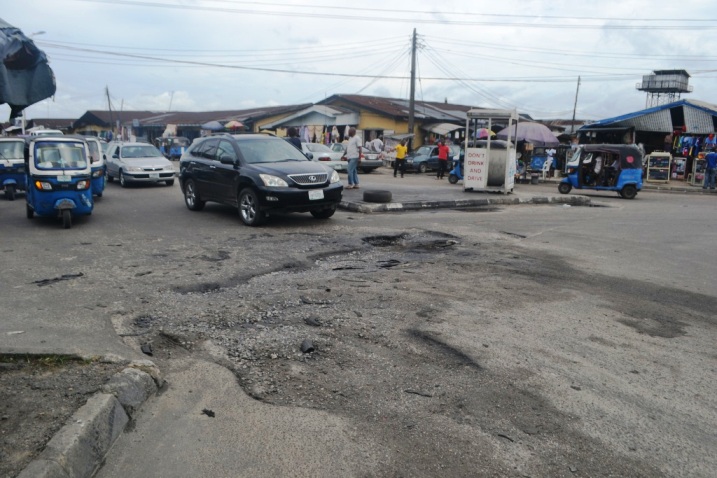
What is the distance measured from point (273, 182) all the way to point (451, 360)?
6.69 meters

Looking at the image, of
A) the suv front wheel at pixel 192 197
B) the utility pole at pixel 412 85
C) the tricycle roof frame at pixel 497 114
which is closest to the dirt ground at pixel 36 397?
the suv front wheel at pixel 192 197

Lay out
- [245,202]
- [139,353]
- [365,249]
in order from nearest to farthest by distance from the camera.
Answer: [139,353] → [365,249] → [245,202]

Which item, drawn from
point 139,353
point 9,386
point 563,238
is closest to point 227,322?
point 139,353

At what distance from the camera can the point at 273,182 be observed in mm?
10398

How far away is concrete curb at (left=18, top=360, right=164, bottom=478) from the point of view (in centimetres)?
291

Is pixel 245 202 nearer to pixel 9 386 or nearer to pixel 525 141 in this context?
pixel 9 386

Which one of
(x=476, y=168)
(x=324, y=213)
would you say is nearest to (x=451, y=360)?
(x=324, y=213)

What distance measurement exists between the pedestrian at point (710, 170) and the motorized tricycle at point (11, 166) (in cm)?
2507

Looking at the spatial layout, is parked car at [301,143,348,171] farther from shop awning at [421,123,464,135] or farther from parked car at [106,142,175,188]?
shop awning at [421,123,464,135]

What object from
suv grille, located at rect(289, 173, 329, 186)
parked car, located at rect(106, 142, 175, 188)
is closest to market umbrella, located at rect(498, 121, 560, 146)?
parked car, located at rect(106, 142, 175, 188)

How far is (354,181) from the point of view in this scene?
56.3ft

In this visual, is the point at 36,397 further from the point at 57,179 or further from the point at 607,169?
the point at 607,169

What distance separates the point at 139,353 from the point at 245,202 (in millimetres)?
6547

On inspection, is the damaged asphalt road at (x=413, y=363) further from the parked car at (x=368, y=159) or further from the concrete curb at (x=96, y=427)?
the parked car at (x=368, y=159)
